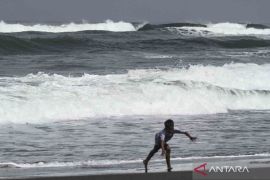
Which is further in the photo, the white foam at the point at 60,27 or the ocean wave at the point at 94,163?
the white foam at the point at 60,27

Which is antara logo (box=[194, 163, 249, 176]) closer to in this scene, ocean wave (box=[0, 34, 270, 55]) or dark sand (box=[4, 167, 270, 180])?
dark sand (box=[4, 167, 270, 180])

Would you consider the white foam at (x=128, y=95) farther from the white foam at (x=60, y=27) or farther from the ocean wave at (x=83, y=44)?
the white foam at (x=60, y=27)

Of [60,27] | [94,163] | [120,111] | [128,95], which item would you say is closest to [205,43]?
[60,27]

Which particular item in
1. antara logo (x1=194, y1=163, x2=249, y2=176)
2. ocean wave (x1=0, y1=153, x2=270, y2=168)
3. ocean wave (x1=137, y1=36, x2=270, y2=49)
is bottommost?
ocean wave (x1=137, y1=36, x2=270, y2=49)

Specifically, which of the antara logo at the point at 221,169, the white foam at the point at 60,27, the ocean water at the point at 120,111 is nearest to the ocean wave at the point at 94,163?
the ocean water at the point at 120,111

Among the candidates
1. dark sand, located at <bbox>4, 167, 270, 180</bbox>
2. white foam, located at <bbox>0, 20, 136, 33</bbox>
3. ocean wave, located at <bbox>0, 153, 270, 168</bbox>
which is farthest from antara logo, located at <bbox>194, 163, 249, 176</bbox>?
white foam, located at <bbox>0, 20, 136, 33</bbox>

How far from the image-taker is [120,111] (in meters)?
17.9

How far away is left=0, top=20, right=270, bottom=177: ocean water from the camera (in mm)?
12039

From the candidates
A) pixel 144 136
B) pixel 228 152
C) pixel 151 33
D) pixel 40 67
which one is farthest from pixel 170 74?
pixel 151 33

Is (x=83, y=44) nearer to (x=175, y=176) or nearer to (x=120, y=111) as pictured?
(x=120, y=111)

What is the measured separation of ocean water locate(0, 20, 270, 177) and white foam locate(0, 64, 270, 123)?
27 millimetres

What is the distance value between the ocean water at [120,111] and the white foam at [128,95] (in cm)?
3

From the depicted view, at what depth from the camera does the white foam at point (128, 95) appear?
56.0 ft

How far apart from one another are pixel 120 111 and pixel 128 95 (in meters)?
1.38
